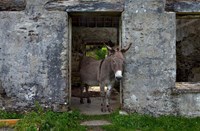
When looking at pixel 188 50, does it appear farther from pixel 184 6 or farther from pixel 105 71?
pixel 105 71

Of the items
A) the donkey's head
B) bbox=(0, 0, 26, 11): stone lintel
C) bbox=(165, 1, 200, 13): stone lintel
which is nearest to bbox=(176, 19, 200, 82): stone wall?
bbox=(165, 1, 200, 13): stone lintel

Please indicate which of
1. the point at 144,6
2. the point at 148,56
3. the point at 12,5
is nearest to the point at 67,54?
the point at 12,5

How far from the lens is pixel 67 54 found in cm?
748

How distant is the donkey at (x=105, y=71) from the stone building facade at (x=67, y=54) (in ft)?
0.97

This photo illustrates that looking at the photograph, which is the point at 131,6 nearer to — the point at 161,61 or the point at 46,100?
the point at 161,61

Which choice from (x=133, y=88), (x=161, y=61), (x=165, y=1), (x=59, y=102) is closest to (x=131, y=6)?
(x=165, y=1)

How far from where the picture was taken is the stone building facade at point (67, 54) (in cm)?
738

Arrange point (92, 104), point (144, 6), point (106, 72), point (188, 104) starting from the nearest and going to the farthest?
point (144, 6) < point (188, 104) < point (106, 72) < point (92, 104)

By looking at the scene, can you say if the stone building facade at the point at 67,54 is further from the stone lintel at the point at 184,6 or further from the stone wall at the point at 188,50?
the stone wall at the point at 188,50

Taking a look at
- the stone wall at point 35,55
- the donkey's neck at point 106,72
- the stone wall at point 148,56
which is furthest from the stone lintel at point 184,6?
the stone wall at point 35,55

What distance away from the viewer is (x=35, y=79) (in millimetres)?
7438

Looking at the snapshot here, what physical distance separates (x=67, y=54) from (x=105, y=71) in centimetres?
127

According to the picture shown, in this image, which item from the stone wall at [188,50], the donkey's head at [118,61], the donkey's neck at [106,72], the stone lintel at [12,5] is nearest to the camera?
the donkey's head at [118,61]

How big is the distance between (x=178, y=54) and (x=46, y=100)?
519cm
